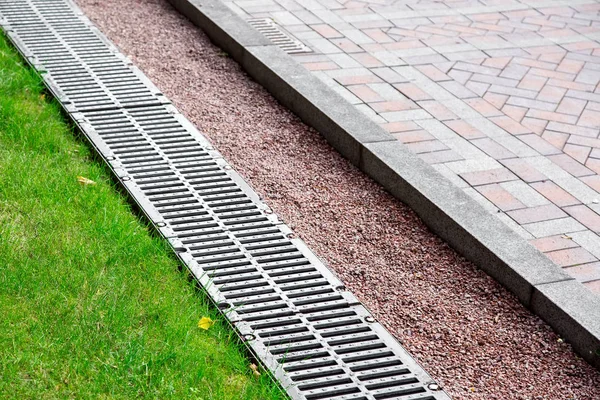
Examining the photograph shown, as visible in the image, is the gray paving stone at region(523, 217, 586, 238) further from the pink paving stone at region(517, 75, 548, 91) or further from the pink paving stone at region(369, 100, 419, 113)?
the pink paving stone at region(517, 75, 548, 91)

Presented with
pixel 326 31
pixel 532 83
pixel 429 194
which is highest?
pixel 429 194

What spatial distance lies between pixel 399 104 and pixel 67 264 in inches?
115

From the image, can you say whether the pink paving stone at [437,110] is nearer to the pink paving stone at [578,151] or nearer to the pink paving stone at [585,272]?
the pink paving stone at [578,151]

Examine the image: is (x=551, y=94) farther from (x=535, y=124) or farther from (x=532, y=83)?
(x=535, y=124)

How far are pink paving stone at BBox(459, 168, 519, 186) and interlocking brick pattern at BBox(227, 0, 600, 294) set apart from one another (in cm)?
1

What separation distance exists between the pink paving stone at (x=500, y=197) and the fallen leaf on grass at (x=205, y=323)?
1945 mm

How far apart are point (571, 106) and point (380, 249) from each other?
245 centimetres

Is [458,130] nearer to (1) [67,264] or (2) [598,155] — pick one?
(2) [598,155]

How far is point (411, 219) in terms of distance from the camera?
527cm

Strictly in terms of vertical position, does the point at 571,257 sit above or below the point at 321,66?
above

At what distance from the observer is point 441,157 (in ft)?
19.1

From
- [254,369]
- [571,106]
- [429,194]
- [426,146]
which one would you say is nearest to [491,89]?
[571,106]

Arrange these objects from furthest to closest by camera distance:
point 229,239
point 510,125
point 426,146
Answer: point 510,125
point 426,146
point 229,239

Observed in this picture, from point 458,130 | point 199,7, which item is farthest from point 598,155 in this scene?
point 199,7
